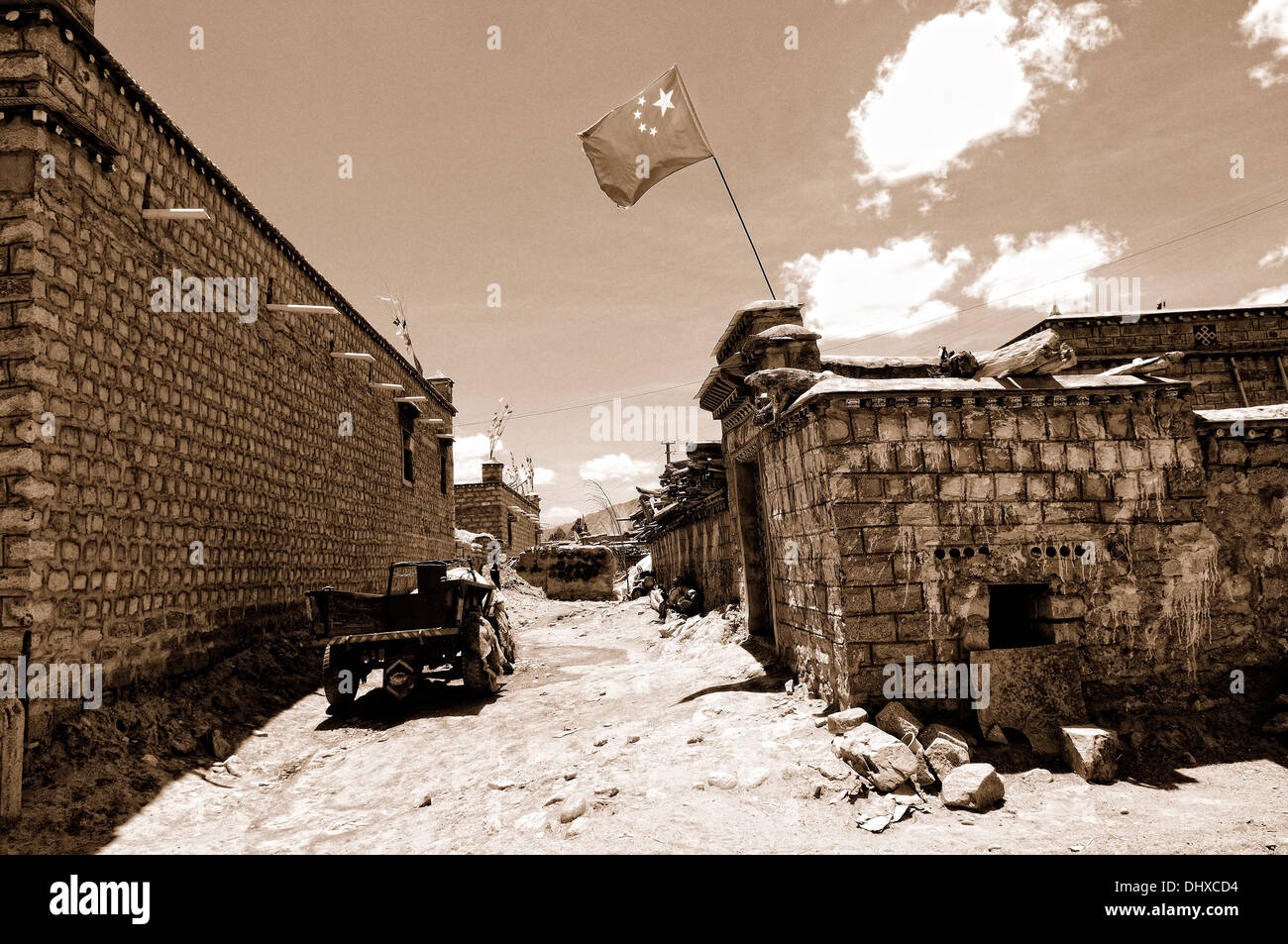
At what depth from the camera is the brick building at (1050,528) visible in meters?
5.34

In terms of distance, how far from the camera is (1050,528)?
552 centimetres

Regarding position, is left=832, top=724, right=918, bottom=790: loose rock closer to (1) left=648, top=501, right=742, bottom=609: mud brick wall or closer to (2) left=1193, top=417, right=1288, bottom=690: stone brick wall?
(2) left=1193, top=417, right=1288, bottom=690: stone brick wall

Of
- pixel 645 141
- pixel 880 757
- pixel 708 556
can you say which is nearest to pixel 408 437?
pixel 708 556

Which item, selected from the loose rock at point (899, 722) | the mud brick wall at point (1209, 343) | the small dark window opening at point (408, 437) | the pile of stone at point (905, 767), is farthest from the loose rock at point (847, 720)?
the mud brick wall at point (1209, 343)

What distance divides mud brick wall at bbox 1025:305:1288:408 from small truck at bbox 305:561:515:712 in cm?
1699

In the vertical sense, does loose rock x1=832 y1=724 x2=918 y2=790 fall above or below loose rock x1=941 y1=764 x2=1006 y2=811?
above

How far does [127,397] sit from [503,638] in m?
6.47

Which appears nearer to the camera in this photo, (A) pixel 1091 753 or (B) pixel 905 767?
(B) pixel 905 767

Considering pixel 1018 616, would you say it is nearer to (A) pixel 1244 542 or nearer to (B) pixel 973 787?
(A) pixel 1244 542

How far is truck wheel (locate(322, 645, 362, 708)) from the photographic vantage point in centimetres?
769

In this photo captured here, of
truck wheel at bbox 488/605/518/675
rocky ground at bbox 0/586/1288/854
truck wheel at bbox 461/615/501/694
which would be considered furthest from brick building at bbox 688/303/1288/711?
truck wheel at bbox 488/605/518/675
